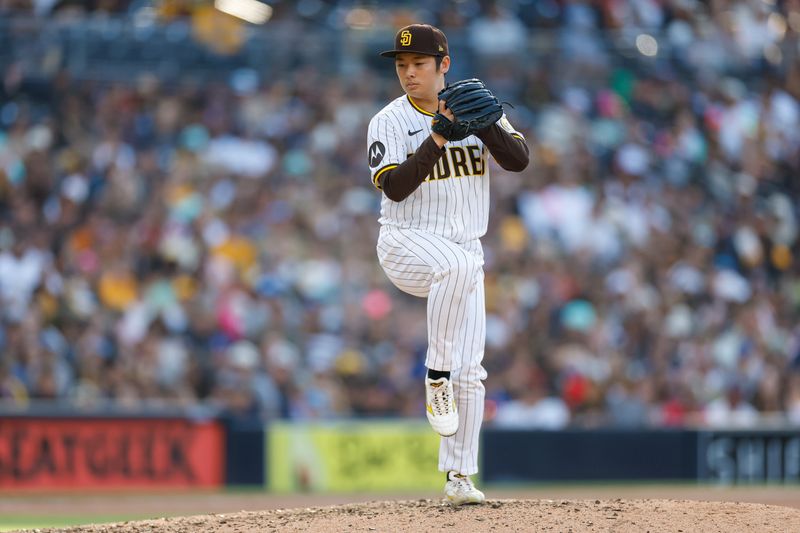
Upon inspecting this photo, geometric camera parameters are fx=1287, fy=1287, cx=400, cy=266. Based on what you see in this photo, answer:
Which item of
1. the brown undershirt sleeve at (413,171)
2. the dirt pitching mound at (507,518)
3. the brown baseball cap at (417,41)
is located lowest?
the dirt pitching mound at (507,518)

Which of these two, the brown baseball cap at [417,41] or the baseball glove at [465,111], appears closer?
the baseball glove at [465,111]

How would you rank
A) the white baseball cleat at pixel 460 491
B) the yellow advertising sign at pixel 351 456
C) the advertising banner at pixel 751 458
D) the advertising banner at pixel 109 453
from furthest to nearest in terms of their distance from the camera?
1. the advertising banner at pixel 751 458
2. the yellow advertising sign at pixel 351 456
3. the advertising banner at pixel 109 453
4. the white baseball cleat at pixel 460 491

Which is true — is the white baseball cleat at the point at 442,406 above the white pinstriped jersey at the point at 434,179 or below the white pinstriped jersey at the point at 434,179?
below

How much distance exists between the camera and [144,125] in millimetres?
14578

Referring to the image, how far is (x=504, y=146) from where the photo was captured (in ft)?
19.3

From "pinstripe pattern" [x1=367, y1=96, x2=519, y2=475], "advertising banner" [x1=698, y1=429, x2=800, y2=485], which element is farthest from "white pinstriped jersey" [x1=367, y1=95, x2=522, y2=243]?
"advertising banner" [x1=698, y1=429, x2=800, y2=485]

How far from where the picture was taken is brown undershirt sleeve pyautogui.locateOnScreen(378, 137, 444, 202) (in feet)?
18.4

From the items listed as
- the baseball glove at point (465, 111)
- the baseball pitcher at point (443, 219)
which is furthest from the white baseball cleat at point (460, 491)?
the baseball glove at point (465, 111)

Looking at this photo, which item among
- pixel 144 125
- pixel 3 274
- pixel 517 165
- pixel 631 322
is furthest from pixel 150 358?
pixel 517 165

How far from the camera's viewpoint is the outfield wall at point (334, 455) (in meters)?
12.6

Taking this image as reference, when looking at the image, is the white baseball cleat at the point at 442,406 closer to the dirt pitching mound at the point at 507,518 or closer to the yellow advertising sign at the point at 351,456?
the dirt pitching mound at the point at 507,518

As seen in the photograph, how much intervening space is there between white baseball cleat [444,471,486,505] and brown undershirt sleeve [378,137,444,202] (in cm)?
142

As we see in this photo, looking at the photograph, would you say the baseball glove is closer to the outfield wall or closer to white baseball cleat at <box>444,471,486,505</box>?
white baseball cleat at <box>444,471,486,505</box>

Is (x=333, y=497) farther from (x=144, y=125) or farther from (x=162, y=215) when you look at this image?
(x=144, y=125)
